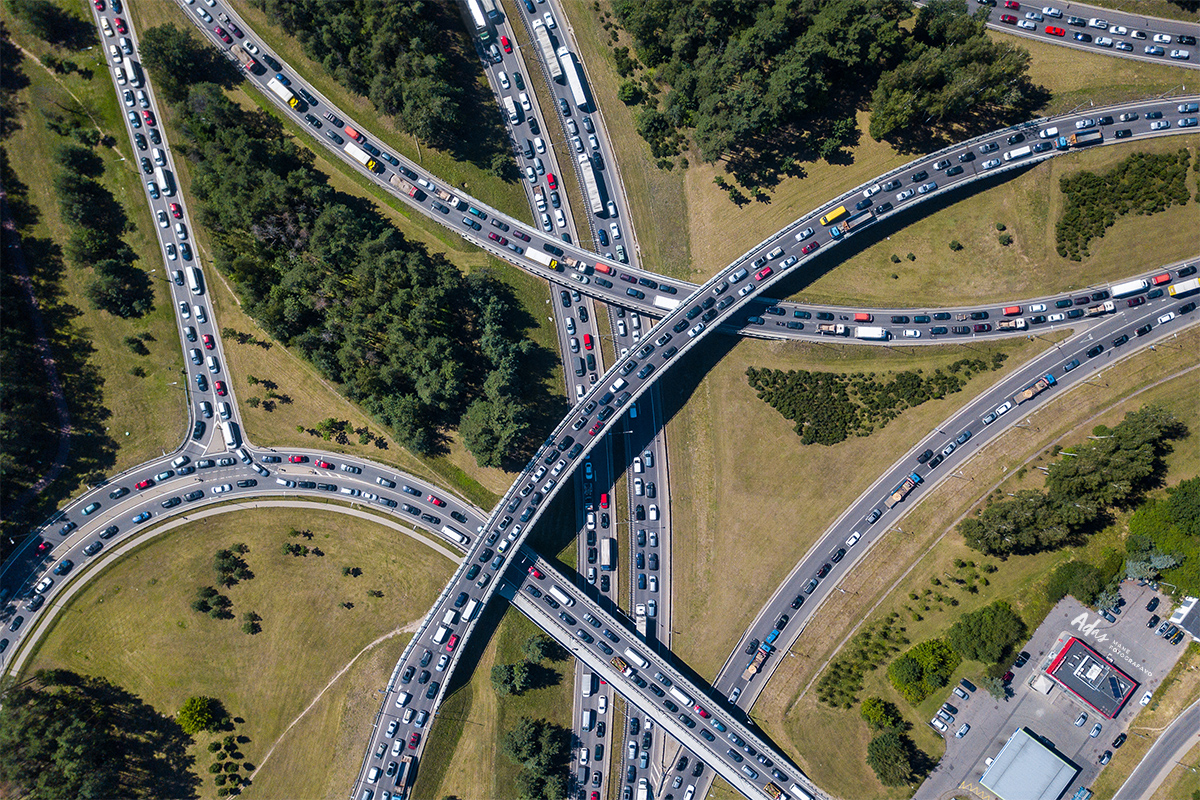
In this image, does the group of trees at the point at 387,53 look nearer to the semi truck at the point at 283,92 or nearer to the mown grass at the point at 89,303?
the semi truck at the point at 283,92

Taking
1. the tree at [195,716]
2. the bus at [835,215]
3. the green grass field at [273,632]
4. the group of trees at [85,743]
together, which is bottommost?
the group of trees at [85,743]

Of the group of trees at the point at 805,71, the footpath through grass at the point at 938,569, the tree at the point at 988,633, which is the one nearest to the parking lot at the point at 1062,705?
the footpath through grass at the point at 938,569

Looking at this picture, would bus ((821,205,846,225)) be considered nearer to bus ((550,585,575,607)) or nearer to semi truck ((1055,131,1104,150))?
semi truck ((1055,131,1104,150))

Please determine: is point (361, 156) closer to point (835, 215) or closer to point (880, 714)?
point (835, 215)

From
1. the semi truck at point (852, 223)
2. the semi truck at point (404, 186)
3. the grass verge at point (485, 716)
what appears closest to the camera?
the grass verge at point (485, 716)

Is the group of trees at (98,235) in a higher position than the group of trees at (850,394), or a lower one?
lower

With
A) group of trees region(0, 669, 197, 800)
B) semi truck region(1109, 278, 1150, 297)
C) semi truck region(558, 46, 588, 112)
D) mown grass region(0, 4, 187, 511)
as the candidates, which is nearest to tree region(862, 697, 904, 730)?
semi truck region(1109, 278, 1150, 297)
